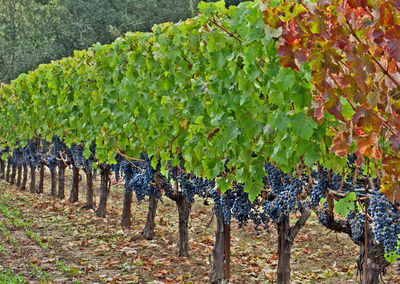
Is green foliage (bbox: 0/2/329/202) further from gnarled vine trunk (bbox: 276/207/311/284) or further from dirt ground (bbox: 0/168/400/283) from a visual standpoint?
dirt ground (bbox: 0/168/400/283)

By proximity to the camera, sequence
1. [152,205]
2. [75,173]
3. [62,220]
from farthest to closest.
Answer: [75,173], [62,220], [152,205]

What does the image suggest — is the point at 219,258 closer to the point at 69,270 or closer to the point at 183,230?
the point at 183,230

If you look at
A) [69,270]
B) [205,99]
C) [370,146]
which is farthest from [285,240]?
[370,146]

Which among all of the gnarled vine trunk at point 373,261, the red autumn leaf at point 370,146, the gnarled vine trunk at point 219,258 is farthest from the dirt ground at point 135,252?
the red autumn leaf at point 370,146

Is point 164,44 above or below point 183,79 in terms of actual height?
above

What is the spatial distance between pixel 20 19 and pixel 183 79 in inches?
1605

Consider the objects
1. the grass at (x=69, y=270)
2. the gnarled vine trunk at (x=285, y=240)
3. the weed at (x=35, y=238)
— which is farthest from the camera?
the weed at (x=35, y=238)

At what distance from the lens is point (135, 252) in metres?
10.1

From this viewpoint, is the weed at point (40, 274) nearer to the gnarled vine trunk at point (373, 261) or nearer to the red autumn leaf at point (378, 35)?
the gnarled vine trunk at point (373, 261)

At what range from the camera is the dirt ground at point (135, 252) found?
8695 millimetres

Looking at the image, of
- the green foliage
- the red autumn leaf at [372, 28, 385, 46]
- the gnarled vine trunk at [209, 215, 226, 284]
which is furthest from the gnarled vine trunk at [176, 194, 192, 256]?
the red autumn leaf at [372, 28, 385, 46]

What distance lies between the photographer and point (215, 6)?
516 cm

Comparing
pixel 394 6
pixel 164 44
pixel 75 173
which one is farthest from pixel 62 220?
pixel 394 6

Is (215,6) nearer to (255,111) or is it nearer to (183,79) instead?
(255,111)
